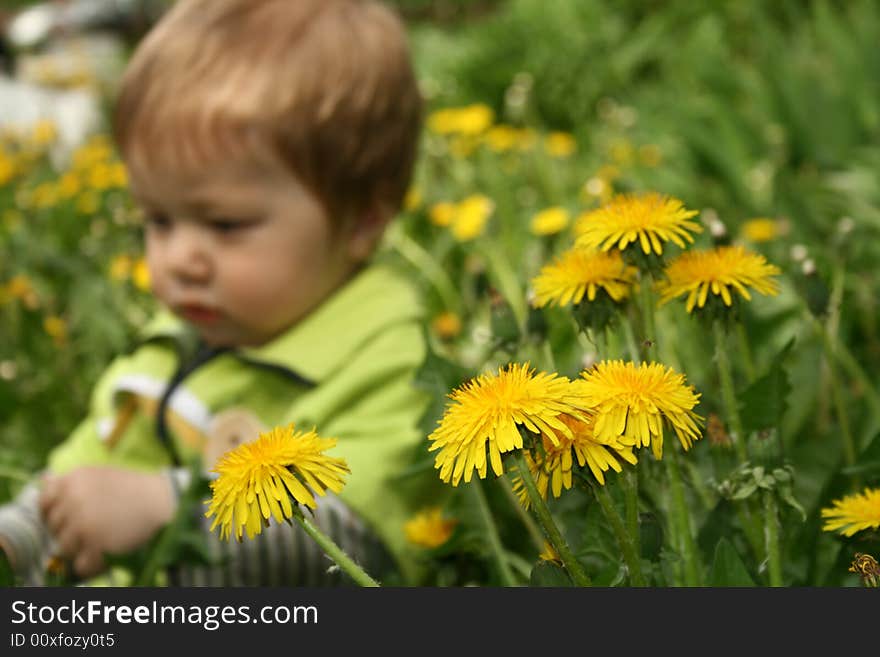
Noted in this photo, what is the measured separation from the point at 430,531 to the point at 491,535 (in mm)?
139

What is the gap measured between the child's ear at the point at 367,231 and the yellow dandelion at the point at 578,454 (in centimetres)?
96

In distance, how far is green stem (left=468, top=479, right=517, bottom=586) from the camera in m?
1.08

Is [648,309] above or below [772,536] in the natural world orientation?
above

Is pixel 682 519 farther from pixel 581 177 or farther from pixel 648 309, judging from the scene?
pixel 581 177

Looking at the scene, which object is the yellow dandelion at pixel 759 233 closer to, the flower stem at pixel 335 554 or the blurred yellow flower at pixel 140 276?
the blurred yellow flower at pixel 140 276

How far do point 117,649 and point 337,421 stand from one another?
0.72 meters

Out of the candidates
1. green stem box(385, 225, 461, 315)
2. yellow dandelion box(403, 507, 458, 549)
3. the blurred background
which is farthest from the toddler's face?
green stem box(385, 225, 461, 315)

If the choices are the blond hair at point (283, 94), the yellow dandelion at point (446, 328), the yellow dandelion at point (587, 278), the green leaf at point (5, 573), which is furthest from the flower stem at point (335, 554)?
the yellow dandelion at point (446, 328)

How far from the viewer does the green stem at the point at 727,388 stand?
828mm

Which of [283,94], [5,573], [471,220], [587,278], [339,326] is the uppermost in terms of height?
[471,220]

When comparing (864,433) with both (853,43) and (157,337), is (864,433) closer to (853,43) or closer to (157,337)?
(157,337)

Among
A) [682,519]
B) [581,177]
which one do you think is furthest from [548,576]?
[581,177]

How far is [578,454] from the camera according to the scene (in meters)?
0.65

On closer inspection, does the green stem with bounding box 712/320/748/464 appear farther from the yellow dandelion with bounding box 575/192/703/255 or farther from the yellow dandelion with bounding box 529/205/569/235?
the yellow dandelion with bounding box 529/205/569/235
